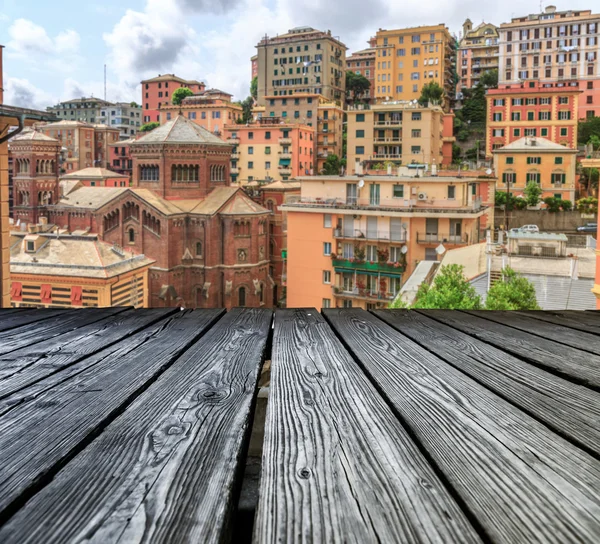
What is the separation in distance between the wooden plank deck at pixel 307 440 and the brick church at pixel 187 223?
37.4 meters

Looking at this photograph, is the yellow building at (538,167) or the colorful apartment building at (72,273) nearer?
the colorful apartment building at (72,273)

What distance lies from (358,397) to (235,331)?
1.12m

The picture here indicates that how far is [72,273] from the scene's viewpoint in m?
26.0

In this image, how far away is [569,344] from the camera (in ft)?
8.34

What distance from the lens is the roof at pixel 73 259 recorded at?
26.1m

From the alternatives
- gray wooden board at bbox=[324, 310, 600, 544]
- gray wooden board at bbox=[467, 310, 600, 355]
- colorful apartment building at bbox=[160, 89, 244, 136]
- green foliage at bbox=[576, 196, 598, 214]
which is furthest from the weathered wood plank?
colorful apartment building at bbox=[160, 89, 244, 136]

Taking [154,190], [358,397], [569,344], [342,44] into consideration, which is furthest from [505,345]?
[342,44]

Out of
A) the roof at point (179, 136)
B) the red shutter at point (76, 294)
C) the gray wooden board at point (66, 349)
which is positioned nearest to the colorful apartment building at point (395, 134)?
the roof at point (179, 136)

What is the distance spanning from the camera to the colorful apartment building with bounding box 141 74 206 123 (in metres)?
87.6

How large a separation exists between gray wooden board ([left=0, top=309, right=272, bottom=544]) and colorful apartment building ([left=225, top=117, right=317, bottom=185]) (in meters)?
57.2

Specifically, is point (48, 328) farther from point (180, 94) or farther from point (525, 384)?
point (180, 94)

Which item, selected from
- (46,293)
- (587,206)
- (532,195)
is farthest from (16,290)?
(587,206)

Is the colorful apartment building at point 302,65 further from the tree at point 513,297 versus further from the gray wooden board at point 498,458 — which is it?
the gray wooden board at point 498,458

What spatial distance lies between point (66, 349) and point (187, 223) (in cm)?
3945
